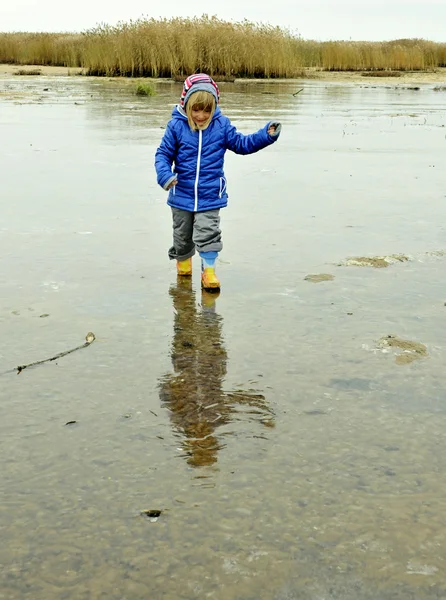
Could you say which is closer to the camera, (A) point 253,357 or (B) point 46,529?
(B) point 46,529

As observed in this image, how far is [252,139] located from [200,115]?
15.4 inches

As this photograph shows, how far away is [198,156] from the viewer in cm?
555

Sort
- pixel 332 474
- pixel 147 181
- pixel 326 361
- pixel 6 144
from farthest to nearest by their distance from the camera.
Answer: pixel 6 144 < pixel 147 181 < pixel 326 361 < pixel 332 474

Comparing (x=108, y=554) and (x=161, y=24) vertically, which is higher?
(x=161, y=24)

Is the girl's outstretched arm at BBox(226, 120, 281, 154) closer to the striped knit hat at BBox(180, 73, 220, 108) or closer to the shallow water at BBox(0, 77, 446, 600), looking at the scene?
the striped knit hat at BBox(180, 73, 220, 108)

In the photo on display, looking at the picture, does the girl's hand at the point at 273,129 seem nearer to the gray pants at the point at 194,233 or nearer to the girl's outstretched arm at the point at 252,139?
the girl's outstretched arm at the point at 252,139

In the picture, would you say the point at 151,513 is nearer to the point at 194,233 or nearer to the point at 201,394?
the point at 201,394

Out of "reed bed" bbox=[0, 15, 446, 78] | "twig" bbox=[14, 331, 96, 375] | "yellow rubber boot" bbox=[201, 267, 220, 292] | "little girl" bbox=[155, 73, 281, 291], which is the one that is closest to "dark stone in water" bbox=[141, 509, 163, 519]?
"twig" bbox=[14, 331, 96, 375]

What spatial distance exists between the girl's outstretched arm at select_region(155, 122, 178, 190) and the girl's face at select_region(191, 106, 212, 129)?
16 centimetres

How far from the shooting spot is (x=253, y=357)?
4.06 metres

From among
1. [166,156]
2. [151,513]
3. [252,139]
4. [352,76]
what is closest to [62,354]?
[151,513]

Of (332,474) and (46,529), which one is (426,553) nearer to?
(332,474)

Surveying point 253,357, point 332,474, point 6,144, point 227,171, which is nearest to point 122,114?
point 6,144

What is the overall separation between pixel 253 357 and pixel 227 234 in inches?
109
